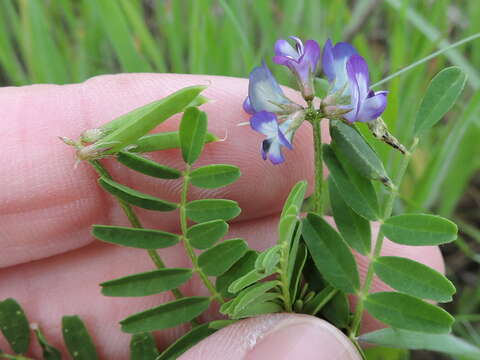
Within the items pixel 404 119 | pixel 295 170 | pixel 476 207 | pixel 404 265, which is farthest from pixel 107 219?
pixel 476 207

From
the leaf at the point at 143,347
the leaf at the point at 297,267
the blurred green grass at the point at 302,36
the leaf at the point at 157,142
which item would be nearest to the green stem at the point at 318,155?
the leaf at the point at 297,267

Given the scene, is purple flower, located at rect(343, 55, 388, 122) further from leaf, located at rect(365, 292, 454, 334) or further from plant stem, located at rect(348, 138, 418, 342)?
leaf, located at rect(365, 292, 454, 334)

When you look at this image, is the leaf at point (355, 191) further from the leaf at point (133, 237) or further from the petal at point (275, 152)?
the leaf at point (133, 237)

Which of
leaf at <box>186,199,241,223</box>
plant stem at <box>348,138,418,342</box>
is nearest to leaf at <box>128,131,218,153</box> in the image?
leaf at <box>186,199,241,223</box>

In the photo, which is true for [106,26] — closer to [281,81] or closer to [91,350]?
[281,81]

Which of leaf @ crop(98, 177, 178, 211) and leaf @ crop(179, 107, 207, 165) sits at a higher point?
leaf @ crop(179, 107, 207, 165)

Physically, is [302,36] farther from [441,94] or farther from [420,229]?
[420,229]
